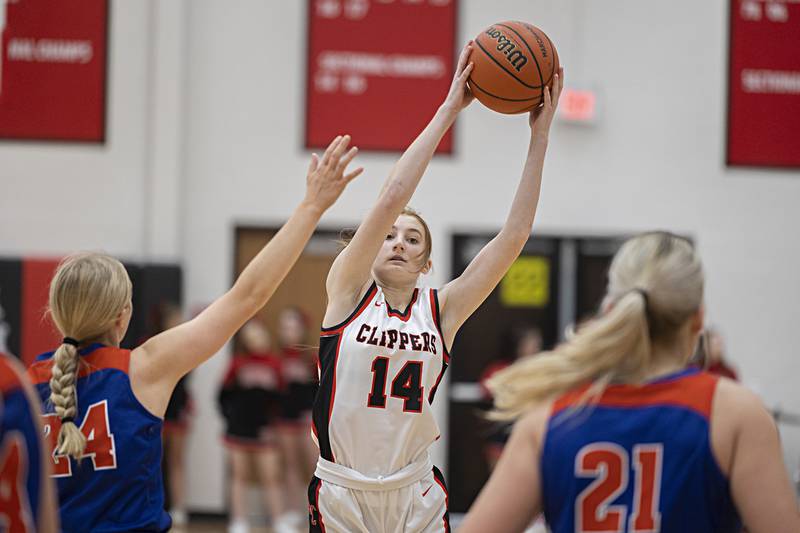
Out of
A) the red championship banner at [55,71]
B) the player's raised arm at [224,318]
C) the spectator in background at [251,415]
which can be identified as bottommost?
the spectator in background at [251,415]

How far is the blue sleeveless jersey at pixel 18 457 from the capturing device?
5.35 feet

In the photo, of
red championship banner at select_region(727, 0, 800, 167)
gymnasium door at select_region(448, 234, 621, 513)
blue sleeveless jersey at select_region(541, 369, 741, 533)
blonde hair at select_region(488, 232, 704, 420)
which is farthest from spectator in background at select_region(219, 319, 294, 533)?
blue sleeveless jersey at select_region(541, 369, 741, 533)

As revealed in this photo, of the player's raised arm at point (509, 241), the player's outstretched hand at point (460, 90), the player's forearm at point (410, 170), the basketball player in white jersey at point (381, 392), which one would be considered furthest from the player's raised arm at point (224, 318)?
the player's raised arm at point (509, 241)

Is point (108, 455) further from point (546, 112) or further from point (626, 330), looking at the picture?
point (546, 112)

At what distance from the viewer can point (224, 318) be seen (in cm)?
252

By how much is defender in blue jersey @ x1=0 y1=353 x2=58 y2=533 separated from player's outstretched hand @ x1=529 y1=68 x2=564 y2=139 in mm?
1956

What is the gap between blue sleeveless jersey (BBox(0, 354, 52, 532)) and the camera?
1.63 metres

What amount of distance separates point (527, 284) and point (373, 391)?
638 centimetres

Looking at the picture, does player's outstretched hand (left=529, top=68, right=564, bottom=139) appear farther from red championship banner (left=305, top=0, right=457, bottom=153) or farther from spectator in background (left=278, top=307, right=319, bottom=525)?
red championship banner (left=305, top=0, right=457, bottom=153)

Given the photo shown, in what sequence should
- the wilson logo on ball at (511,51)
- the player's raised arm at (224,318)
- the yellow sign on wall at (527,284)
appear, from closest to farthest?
the player's raised arm at (224,318) < the wilson logo on ball at (511,51) < the yellow sign on wall at (527,284)

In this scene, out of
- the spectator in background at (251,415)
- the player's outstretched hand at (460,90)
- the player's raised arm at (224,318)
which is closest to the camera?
the player's raised arm at (224,318)

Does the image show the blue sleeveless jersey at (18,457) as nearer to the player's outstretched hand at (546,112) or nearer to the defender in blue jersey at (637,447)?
the defender in blue jersey at (637,447)

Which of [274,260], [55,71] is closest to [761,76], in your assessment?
[55,71]

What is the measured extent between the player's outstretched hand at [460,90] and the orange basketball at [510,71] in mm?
34
